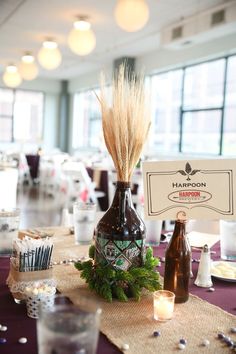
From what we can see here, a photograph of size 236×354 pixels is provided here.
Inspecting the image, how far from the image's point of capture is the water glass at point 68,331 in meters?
0.59

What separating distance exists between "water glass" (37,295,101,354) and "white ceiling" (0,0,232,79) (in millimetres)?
5084

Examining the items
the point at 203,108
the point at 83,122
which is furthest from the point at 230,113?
the point at 83,122

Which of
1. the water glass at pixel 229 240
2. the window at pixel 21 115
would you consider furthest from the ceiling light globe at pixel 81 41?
the window at pixel 21 115

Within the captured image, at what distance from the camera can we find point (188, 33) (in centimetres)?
582

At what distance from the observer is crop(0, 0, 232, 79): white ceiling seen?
527 cm

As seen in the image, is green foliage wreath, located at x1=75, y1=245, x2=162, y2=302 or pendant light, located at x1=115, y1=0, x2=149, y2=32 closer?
green foliage wreath, located at x1=75, y1=245, x2=162, y2=302

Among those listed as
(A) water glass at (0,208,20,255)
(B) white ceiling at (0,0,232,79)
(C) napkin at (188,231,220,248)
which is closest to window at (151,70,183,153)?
(B) white ceiling at (0,0,232,79)

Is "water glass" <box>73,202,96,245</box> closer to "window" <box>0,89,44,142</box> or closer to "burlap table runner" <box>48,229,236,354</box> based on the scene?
"burlap table runner" <box>48,229,236,354</box>

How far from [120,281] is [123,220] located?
5.6 inches

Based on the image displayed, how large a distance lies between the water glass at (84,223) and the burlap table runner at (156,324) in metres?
0.40

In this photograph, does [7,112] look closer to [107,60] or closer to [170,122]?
[107,60]

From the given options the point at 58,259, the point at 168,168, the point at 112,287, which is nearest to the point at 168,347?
the point at 112,287

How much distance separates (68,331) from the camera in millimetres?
594

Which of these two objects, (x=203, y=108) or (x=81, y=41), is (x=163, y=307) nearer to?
(x=81, y=41)
